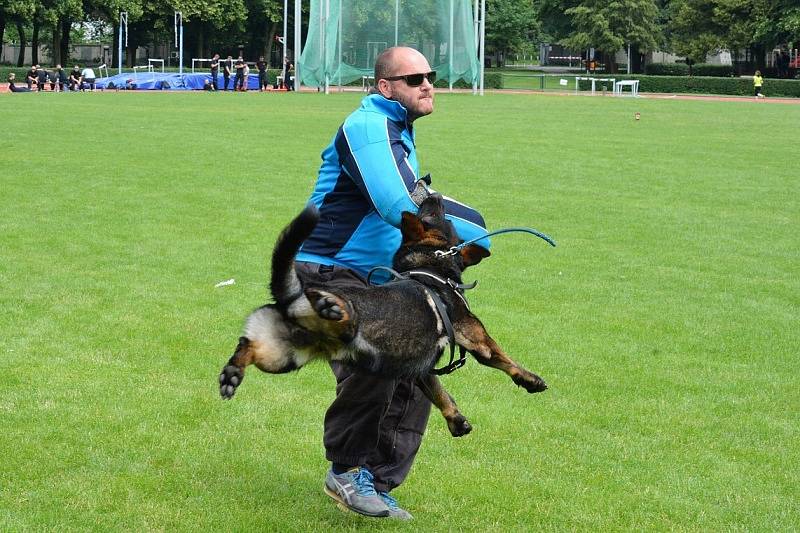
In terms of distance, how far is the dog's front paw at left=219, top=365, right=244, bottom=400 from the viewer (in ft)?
13.6

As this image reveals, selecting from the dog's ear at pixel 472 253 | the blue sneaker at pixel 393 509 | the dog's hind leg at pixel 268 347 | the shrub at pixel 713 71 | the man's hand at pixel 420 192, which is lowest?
the blue sneaker at pixel 393 509

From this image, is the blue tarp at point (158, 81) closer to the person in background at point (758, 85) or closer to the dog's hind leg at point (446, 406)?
the person in background at point (758, 85)

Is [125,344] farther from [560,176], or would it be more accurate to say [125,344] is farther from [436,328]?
[560,176]

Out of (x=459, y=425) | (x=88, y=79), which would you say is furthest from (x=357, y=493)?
(x=88, y=79)

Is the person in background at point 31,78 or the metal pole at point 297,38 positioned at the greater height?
the metal pole at point 297,38

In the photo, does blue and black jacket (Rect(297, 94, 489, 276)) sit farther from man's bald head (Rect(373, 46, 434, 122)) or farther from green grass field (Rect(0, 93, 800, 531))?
green grass field (Rect(0, 93, 800, 531))

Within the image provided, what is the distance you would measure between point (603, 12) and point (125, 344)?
79.3 meters

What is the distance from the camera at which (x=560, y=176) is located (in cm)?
1886

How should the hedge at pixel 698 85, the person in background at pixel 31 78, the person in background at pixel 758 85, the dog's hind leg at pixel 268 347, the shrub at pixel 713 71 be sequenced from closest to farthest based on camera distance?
the dog's hind leg at pixel 268 347, the person in background at pixel 31 78, the person in background at pixel 758 85, the hedge at pixel 698 85, the shrub at pixel 713 71

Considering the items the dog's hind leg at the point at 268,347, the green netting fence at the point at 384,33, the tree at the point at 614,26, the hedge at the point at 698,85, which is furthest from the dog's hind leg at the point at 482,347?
the tree at the point at 614,26

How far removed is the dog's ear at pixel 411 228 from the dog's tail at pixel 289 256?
0.47 m

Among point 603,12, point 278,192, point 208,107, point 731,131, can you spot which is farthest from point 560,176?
point 603,12

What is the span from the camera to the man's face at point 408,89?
4762 mm

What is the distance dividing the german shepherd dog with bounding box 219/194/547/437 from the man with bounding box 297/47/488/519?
0.64 feet
